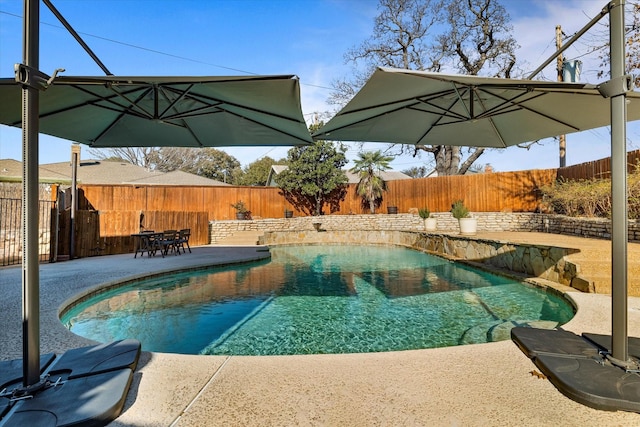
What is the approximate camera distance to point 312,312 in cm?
463

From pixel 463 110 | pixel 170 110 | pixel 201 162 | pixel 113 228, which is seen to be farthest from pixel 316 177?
pixel 201 162

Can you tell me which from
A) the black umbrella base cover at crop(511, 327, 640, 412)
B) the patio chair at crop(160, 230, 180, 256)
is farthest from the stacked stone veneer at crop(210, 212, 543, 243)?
the black umbrella base cover at crop(511, 327, 640, 412)

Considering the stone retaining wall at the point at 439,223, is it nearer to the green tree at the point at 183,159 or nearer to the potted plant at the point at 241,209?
the potted plant at the point at 241,209

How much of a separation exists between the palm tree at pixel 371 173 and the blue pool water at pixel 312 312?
11433mm

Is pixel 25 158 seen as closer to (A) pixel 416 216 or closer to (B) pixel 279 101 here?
(B) pixel 279 101

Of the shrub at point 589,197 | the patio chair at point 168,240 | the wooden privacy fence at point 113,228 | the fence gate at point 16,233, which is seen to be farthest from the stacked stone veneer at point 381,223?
the fence gate at point 16,233

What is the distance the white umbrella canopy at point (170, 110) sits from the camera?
2.68 m

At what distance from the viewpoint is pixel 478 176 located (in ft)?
52.1

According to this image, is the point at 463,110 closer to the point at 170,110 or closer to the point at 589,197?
the point at 170,110

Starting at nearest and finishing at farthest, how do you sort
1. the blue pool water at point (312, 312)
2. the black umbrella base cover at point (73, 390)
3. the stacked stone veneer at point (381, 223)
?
the black umbrella base cover at point (73, 390) → the blue pool water at point (312, 312) → the stacked stone veneer at point (381, 223)

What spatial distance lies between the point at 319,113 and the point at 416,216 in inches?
392

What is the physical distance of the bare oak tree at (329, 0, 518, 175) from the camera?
17.8 meters

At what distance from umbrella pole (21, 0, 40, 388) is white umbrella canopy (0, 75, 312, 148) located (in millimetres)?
233

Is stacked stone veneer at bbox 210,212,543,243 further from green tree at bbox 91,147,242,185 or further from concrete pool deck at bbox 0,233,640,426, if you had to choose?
green tree at bbox 91,147,242,185
